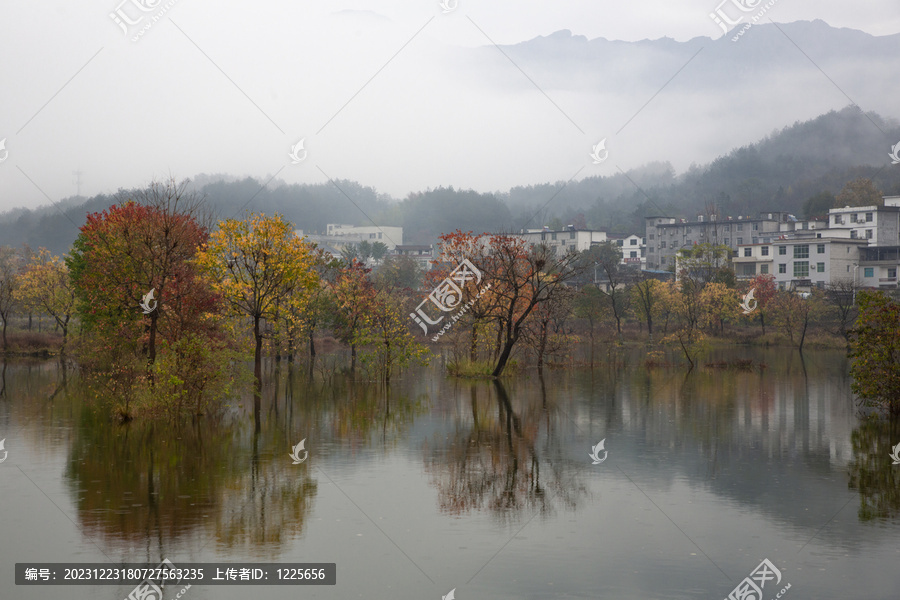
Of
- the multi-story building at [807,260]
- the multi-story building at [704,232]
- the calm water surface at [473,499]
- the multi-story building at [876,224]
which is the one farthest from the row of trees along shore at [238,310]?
the multi-story building at [704,232]

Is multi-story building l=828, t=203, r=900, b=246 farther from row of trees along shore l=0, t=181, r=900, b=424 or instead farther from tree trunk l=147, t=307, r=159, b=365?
tree trunk l=147, t=307, r=159, b=365

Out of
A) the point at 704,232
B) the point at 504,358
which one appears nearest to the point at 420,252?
the point at 704,232

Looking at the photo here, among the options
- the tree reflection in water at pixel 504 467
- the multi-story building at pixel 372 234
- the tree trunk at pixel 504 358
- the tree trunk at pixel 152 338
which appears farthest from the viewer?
the multi-story building at pixel 372 234

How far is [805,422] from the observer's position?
2388cm

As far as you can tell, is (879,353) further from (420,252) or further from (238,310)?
(420,252)

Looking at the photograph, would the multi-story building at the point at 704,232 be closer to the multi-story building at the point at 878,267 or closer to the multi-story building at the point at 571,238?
the multi-story building at the point at 571,238

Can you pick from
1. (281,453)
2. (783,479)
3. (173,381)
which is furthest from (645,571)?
(173,381)

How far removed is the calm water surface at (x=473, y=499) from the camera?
34.0 ft

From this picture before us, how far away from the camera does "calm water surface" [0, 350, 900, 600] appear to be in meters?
10.4

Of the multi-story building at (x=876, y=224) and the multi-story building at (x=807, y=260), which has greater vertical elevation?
the multi-story building at (x=876, y=224)

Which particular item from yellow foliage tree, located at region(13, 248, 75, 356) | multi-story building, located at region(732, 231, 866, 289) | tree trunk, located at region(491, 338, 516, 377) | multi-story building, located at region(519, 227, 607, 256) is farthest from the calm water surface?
multi-story building, located at region(519, 227, 607, 256)

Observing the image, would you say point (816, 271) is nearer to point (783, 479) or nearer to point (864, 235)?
point (864, 235)

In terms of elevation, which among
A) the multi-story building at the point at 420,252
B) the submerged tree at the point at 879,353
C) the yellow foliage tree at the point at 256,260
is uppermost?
the multi-story building at the point at 420,252

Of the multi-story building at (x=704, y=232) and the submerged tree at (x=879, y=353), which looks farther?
the multi-story building at (x=704, y=232)
